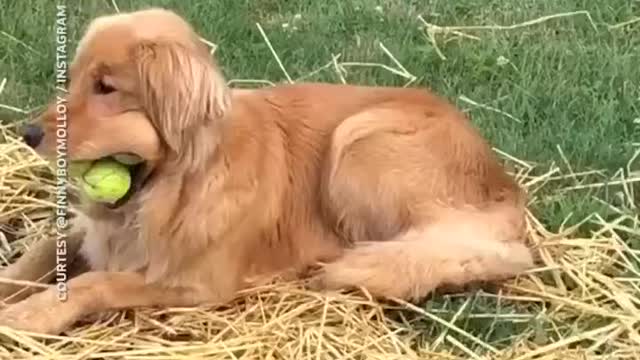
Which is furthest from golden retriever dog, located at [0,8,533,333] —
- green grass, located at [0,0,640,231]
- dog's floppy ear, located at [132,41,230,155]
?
green grass, located at [0,0,640,231]

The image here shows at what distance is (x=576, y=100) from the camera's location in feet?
19.9

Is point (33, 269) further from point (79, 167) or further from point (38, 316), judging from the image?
point (79, 167)

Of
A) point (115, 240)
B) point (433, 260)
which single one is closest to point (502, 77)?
point (433, 260)

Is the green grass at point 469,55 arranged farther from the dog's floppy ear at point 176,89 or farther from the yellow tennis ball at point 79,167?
the dog's floppy ear at point 176,89

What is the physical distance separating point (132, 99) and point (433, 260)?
42.2 inches

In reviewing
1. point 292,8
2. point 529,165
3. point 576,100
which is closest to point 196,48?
point 529,165

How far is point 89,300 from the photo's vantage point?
423cm

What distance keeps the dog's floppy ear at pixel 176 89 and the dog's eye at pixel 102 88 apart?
0.29ft

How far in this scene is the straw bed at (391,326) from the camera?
13.7 feet

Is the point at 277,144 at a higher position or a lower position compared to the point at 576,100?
higher

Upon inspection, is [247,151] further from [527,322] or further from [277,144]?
[527,322]

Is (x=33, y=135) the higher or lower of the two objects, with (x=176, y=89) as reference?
lower

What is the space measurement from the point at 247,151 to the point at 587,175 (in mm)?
1555

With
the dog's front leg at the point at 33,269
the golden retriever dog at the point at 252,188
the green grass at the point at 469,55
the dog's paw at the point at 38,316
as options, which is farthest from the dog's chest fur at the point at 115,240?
the green grass at the point at 469,55
